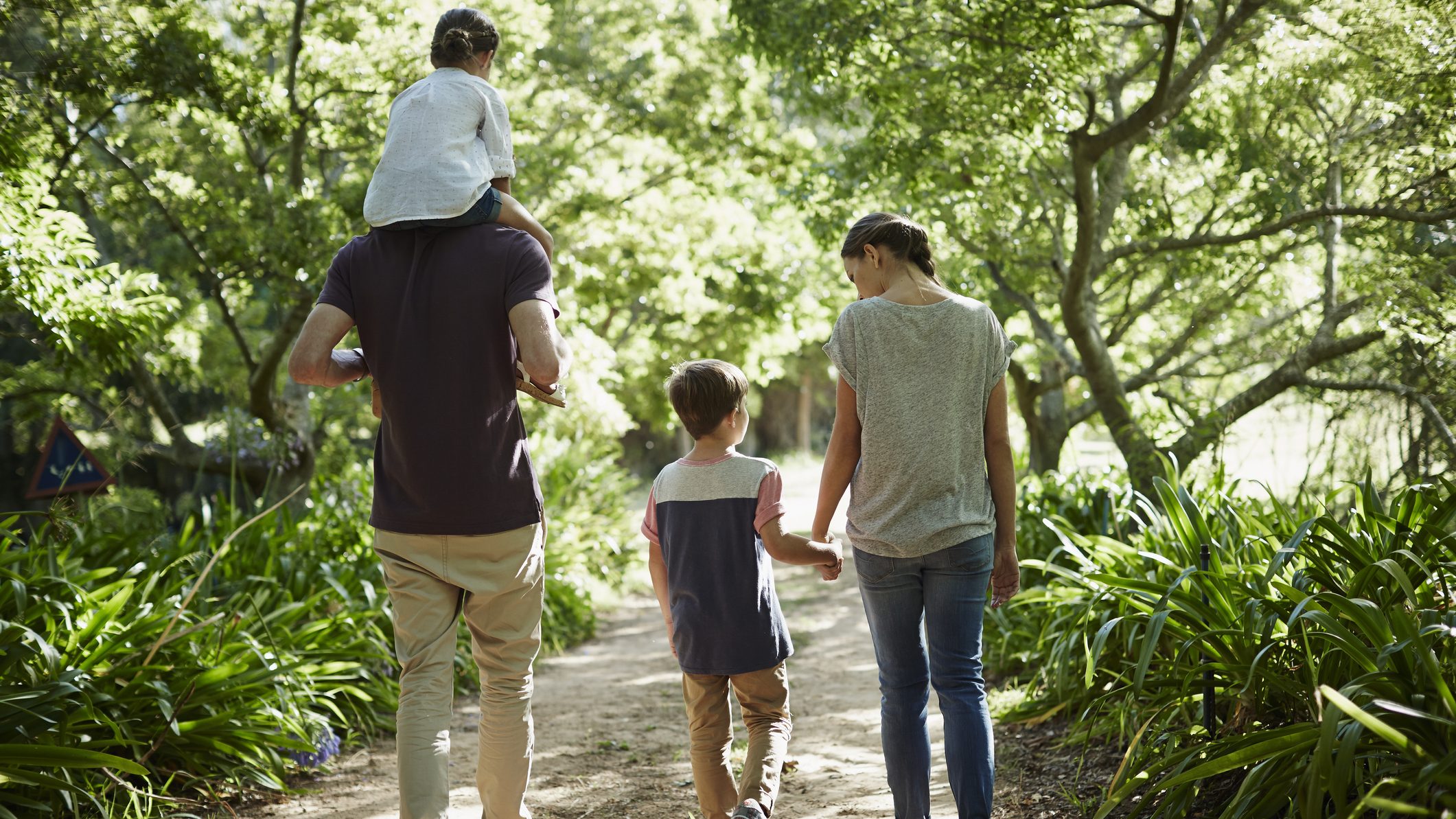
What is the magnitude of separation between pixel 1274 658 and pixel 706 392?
1740 mm

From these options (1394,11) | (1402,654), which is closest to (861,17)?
(1394,11)

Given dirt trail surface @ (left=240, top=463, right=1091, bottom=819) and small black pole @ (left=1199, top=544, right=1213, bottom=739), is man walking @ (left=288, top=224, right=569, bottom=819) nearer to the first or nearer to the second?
dirt trail surface @ (left=240, top=463, right=1091, bottom=819)

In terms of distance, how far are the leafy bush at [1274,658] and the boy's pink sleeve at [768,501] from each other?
103cm

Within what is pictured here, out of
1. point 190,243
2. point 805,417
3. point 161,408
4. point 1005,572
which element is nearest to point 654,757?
point 1005,572

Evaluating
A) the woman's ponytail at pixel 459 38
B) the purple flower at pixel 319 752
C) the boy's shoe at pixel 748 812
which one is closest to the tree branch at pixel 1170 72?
the woman's ponytail at pixel 459 38

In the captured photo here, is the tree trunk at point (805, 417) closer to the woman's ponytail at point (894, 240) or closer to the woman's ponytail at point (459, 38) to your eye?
the woman's ponytail at point (894, 240)

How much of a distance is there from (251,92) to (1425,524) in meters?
5.52

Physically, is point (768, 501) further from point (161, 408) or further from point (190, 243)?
point (161, 408)

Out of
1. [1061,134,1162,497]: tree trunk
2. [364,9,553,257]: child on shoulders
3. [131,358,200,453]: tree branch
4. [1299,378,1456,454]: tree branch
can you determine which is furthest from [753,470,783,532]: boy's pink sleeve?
[131,358,200,453]: tree branch

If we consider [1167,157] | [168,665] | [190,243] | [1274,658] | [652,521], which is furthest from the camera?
[1167,157]

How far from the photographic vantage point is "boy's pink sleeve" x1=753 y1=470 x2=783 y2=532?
2586 mm

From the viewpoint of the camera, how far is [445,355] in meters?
2.33

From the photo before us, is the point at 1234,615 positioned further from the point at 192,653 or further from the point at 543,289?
the point at 192,653

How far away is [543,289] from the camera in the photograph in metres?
2.34
